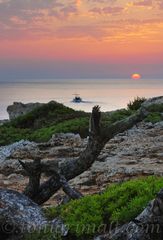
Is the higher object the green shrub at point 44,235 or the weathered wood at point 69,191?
the weathered wood at point 69,191

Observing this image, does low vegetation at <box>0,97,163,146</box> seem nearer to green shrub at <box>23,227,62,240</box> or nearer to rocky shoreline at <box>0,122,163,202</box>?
rocky shoreline at <box>0,122,163,202</box>

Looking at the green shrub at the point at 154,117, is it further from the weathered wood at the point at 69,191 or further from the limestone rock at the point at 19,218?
the limestone rock at the point at 19,218

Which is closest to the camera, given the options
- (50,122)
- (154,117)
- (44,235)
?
(44,235)

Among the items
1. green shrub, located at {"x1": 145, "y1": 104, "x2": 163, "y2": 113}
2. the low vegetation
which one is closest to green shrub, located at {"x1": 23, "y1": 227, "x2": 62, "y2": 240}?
the low vegetation

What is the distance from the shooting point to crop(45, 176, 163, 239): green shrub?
27.1ft

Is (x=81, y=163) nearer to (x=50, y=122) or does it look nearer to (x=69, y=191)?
(x=69, y=191)

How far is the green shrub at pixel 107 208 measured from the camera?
27.1 ft

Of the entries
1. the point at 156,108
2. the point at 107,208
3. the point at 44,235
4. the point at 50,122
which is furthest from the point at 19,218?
the point at 156,108

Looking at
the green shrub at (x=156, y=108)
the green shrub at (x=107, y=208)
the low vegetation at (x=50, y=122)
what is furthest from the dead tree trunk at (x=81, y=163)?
the green shrub at (x=156, y=108)

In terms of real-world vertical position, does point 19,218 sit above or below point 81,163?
below

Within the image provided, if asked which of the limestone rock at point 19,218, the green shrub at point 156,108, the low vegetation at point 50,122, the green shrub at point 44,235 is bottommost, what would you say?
the green shrub at point 44,235

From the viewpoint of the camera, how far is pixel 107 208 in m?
8.62

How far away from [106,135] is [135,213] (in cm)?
328

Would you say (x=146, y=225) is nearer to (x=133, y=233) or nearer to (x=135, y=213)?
(x=133, y=233)
